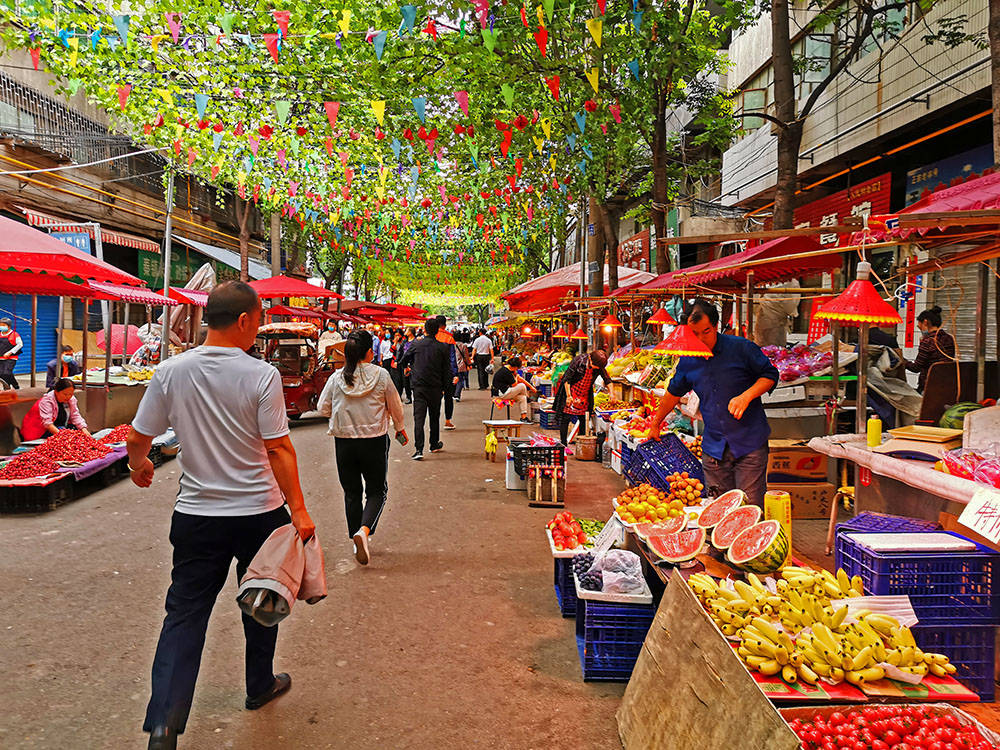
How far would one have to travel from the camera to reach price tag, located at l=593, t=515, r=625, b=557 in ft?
16.4

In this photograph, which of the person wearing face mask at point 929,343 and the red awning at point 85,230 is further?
the red awning at point 85,230

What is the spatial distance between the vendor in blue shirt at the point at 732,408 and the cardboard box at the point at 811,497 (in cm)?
262

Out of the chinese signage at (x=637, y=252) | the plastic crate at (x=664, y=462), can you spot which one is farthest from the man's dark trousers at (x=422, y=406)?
the chinese signage at (x=637, y=252)

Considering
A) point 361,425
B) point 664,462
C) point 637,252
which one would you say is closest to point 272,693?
point 361,425

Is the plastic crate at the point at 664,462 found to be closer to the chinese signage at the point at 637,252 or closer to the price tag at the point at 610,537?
the price tag at the point at 610,537

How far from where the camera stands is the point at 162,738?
125 inches

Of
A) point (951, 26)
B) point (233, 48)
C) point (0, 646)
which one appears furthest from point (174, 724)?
point (951, 26)

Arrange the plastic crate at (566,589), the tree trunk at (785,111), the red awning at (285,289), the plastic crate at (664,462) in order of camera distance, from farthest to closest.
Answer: the red awning at (285,289) < the tree trunk at (785,111) < the plastic crate at (664,462) < the plastic crate at (566,589)

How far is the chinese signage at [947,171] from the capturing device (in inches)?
430

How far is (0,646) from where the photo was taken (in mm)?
4449

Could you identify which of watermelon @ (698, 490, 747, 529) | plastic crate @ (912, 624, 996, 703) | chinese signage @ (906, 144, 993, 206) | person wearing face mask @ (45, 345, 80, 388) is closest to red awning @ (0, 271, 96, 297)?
person wearing face mask @ (45, 345, 80, 388)

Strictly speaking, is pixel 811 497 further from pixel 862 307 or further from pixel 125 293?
pixel 125 293

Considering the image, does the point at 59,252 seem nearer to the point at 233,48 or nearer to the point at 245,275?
the point at 233,48

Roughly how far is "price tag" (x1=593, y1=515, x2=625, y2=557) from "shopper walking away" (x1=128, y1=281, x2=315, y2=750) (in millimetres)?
2296
